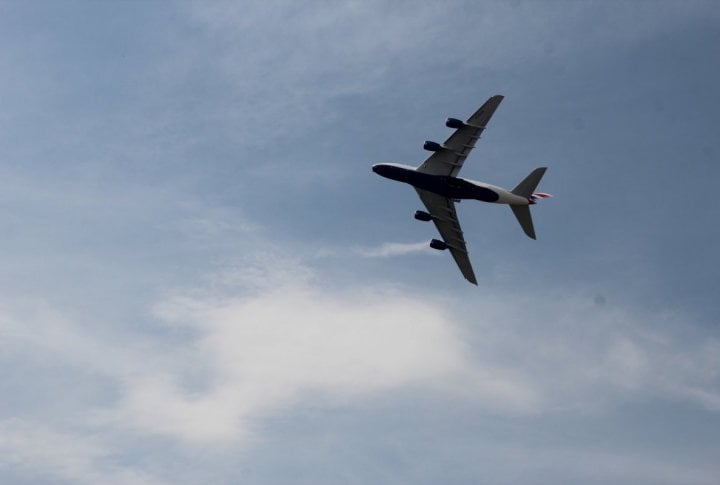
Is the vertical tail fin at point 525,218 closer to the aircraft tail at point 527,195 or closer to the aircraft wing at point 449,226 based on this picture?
the aircraft tail at point 527,195

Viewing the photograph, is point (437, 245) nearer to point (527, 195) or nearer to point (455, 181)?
point (455, 181)

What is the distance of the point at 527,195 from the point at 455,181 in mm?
11750

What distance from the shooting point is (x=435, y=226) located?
170m

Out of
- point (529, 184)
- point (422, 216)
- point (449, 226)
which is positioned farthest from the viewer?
point (449, 226)

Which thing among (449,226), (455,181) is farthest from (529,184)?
(449,226)

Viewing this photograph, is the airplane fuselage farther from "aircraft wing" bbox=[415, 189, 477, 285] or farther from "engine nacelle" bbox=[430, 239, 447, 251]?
"engine nacelle" bbox=[430, 239, 447, 251]

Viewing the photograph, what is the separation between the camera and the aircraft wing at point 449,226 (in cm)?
16625

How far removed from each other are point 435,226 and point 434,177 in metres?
12.5

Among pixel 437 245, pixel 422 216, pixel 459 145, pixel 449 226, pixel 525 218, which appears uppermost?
pixel 459 145

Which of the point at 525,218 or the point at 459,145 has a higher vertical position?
the point at 459,145

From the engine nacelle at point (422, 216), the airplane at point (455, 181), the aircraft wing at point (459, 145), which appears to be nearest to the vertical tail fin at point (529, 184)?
the airplane at point (455, 181)

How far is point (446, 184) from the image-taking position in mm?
160125

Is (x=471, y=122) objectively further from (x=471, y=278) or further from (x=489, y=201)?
(x=471, y=278)

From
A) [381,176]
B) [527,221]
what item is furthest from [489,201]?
[381,176]
